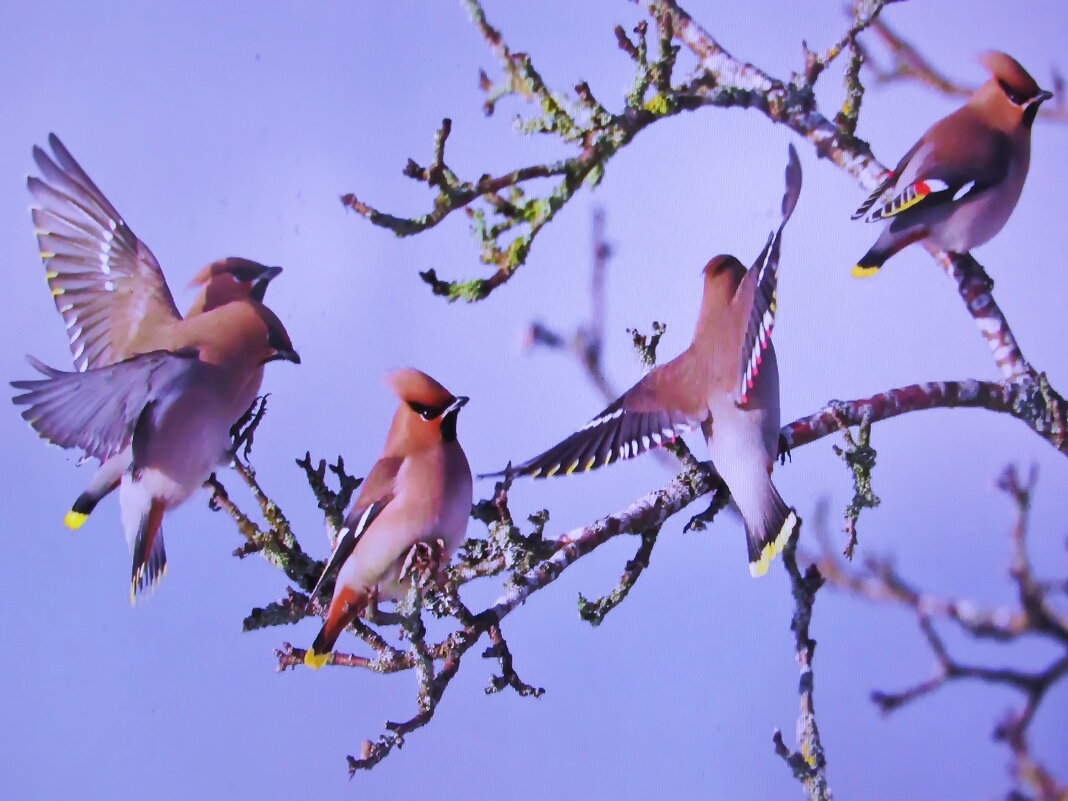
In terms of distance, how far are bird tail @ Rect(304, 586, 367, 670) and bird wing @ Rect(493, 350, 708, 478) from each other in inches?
11.7

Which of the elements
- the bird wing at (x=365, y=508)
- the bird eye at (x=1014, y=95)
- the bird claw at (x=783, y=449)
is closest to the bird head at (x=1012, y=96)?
the bird eye at (x=1014, y=95)

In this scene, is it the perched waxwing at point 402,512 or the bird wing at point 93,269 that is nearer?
the perched waxwing at point 402,512

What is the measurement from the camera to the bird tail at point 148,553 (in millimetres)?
Result: 1681

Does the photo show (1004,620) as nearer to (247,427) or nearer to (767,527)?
(767,527)

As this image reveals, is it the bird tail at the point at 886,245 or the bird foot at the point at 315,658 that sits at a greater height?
the bird tail at the point at 886,245

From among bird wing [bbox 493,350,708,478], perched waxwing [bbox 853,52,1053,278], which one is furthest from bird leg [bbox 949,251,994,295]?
bird wing [bbox 493,350,708,478]

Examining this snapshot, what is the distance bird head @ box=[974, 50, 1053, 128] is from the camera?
1684 millimetres

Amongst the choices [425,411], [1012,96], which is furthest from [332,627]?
[1012,96]

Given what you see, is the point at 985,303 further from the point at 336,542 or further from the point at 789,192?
the point at 336,542

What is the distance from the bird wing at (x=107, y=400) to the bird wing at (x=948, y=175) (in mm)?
1096

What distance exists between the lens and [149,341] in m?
1.71

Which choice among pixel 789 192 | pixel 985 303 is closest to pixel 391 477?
pixel 789 192

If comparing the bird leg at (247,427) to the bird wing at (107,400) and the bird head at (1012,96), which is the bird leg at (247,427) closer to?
the bird wing at (107,400)

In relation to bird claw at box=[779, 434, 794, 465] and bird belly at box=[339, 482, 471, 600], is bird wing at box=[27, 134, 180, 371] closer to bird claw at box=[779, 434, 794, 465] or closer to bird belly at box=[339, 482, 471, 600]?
bird belly at box=[339, 482, 471, 600]
